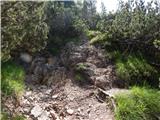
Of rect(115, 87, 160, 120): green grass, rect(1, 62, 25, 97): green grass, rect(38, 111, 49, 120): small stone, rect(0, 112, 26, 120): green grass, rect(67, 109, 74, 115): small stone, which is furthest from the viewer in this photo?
rect(67, 109, 74, 115): small stone

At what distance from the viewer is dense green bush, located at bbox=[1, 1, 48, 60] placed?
7.04 m

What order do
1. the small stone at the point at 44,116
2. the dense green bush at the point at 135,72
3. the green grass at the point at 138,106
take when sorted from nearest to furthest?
the small stone at the point at 44,116
the green grass at the point at 138,106
the dense green bush at the point at 135,72

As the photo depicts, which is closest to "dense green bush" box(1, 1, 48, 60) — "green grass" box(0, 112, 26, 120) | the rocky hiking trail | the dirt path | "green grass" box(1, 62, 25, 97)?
"green grass" box(1, 62, 25, 97)

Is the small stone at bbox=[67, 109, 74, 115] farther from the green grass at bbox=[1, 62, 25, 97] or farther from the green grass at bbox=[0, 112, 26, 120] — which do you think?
the green grass at bbox=[0, 112, 26, 120]

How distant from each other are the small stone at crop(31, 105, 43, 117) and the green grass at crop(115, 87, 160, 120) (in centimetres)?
201

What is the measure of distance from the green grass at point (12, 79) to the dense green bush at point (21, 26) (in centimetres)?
77

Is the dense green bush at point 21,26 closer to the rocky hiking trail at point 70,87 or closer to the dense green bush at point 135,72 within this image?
the rocky hiking trail at point 70,87

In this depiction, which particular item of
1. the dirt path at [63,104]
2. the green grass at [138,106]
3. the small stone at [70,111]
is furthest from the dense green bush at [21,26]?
the green grass at [138,106]

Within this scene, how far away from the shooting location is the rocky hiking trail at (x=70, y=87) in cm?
838

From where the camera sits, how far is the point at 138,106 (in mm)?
8336

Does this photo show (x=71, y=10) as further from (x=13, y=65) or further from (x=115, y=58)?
(x=13, y=65)

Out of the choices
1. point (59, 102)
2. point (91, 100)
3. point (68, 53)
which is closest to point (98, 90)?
point (91, 100)

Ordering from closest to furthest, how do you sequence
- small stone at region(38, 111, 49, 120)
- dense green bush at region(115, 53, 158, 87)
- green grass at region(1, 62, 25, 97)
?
small stone at region(38, 111, 49, 120)
green grass at region(1, 62, 25, 97)
dense green bush at region(115, 53, 158, 87)

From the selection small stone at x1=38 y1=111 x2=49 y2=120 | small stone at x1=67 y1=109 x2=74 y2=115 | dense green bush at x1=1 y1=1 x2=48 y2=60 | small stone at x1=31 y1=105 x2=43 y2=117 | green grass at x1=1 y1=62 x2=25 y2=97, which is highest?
dense green bush at x1=1 y1=1 x2=48 y2=60
